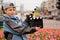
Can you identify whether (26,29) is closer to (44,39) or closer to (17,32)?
(17,32)

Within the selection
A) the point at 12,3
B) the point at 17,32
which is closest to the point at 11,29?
the point at 17,32

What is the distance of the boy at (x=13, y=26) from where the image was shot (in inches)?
135

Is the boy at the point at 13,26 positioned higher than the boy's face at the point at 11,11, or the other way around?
the boy's face at the point at 11,11

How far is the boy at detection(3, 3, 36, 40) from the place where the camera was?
343 centimetres

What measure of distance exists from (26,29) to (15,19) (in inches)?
9.0

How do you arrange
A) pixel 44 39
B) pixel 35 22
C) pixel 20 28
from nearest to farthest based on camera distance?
pixel 20 28 < pixel 35 22 < pixel 44 39

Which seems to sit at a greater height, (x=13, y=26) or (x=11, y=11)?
(x=11, y=11)

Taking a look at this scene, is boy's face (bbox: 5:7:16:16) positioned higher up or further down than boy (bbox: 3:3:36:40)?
higher up

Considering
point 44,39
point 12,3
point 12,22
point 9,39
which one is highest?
point 12,3

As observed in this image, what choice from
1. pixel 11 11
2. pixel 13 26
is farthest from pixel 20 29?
pixel 11 11

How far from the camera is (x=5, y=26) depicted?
3557 millimetres

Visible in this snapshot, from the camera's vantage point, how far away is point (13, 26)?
3461 mm

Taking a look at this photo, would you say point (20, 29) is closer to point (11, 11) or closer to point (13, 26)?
point (13, 26)

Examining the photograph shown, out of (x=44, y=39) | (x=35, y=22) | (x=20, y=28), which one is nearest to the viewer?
(x=20, y=28)
